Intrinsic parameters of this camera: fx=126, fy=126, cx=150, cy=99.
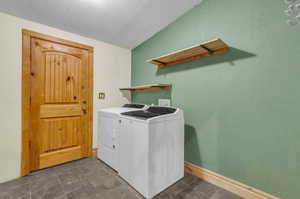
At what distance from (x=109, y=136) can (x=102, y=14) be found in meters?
1.81

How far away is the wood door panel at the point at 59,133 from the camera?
1.89 meters

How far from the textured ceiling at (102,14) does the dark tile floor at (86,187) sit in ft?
7.06

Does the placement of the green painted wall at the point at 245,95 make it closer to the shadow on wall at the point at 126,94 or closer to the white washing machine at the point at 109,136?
the white washing machine at the point at 109,136

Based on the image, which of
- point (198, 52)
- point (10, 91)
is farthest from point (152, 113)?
point (10, 91)

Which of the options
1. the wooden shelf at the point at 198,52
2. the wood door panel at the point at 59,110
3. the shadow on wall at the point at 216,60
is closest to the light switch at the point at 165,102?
the shadow on wall at the point at 216,60

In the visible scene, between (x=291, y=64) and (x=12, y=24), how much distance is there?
126 inches

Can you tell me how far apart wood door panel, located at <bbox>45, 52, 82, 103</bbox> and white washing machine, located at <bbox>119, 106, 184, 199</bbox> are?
111cm

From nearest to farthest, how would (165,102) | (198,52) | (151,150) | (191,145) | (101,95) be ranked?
→ (151,150), (198,52), (191,145), (165,102), (101,95)

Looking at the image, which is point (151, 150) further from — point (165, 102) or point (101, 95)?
point (101, 95)

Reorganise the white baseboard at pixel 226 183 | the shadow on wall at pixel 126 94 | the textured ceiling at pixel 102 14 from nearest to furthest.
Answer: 1. the white baseboard at pixel 226 183
2. the textured ceiling at pixel 102 14
3. the shadow on wall at pixel 126 94

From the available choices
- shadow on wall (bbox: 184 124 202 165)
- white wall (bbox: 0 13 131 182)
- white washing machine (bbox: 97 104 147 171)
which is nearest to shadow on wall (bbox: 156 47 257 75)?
shadow on wall (bbox: 184 124 202 165)

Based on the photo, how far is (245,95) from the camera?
141 centimetres

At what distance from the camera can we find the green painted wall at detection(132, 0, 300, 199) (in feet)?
3.88

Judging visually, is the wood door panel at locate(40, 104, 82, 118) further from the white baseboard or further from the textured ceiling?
the white baseboard
